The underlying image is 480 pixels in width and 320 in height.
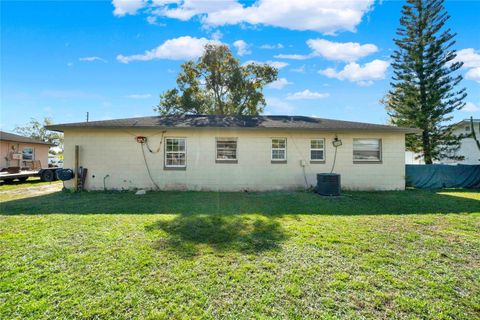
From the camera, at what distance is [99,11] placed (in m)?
9.66

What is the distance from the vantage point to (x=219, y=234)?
4.41 m

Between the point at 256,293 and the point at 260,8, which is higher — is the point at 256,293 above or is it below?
below

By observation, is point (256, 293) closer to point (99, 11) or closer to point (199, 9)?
point (199, 9)

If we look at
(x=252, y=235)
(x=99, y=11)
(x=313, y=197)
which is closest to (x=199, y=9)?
(x=99, y=11)

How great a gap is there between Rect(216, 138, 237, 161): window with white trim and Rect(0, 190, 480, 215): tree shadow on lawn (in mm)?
1829

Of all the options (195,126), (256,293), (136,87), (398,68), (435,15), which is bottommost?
(256,293)

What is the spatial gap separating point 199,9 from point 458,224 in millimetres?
11535

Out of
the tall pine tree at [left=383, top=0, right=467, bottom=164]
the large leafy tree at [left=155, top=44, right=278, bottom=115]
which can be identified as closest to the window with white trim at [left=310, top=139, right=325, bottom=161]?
the tall pine tree at [left=383, top=0, right=467, bottom=164]

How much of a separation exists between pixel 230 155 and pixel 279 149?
7.03 feet

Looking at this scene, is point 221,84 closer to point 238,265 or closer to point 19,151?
point 19,151

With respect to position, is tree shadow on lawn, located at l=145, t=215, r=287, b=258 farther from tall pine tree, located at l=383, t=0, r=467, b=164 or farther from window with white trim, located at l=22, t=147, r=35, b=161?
window with white trim, located at l=22, t=147, r=35, b=161

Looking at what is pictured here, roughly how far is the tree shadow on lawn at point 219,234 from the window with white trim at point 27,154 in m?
19.5

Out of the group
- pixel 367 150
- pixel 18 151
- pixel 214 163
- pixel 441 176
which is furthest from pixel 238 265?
pixel 18 151

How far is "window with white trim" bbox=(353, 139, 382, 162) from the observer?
10.1 m
